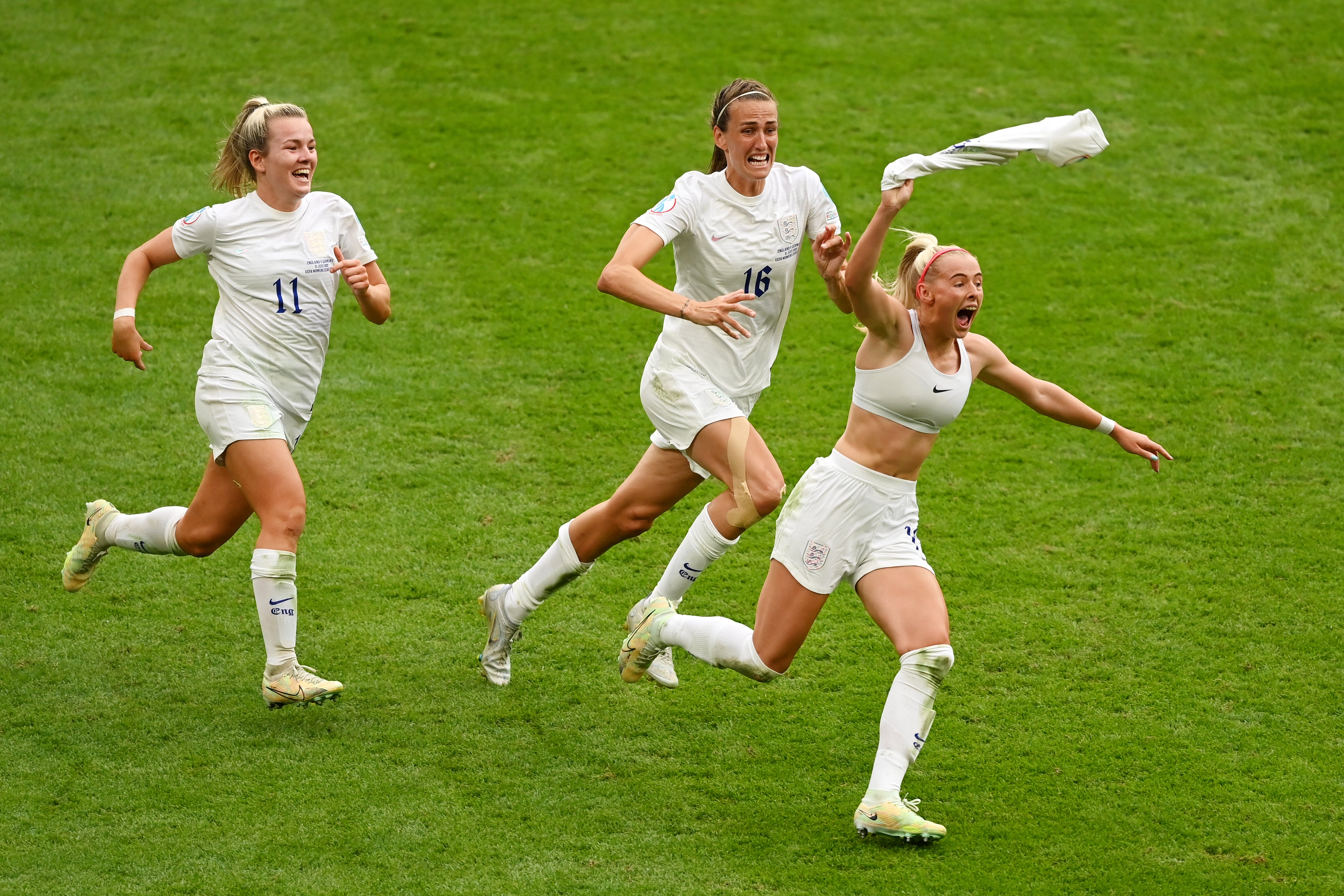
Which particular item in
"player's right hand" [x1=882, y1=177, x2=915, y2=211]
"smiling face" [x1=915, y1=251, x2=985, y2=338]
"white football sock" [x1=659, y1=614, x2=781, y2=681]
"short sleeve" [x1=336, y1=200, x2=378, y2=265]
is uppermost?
"player's right hand" [x1=882, y1=177, x2=915, y2=211]

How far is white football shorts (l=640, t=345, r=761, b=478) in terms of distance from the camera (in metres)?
5.52

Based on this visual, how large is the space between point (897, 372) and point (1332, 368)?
16.1 ft

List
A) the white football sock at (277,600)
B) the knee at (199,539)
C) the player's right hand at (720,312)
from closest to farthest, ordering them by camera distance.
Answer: the player's right hand at (720,312) < the white football sock at (277,600) < the knee at (199,539)

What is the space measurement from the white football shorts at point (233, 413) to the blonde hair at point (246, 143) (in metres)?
0.85

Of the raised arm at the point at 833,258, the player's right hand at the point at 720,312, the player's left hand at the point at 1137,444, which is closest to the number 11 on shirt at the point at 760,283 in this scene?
the player's right hand at the point at 720,312

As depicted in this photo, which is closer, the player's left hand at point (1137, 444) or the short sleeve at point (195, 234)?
the player's left hand at point (1137, 444)

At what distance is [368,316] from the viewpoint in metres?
5.86

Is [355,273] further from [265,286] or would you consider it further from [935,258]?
[935,258]

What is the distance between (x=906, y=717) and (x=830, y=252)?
1.62 metres

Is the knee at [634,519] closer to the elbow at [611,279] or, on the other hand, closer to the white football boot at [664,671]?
the white football boot at [664,671]

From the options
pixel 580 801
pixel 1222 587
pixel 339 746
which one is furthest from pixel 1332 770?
pixel 339 746

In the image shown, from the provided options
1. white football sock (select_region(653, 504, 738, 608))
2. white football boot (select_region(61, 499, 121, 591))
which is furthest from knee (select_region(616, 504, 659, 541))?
white football boot (select_region(61, 499, 121, 591))

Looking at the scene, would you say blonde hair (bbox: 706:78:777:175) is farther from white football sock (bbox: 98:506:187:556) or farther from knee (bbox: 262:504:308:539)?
white football sock (bbox: 98:506:187:556)

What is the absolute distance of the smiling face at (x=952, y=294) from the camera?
16.3 ft
